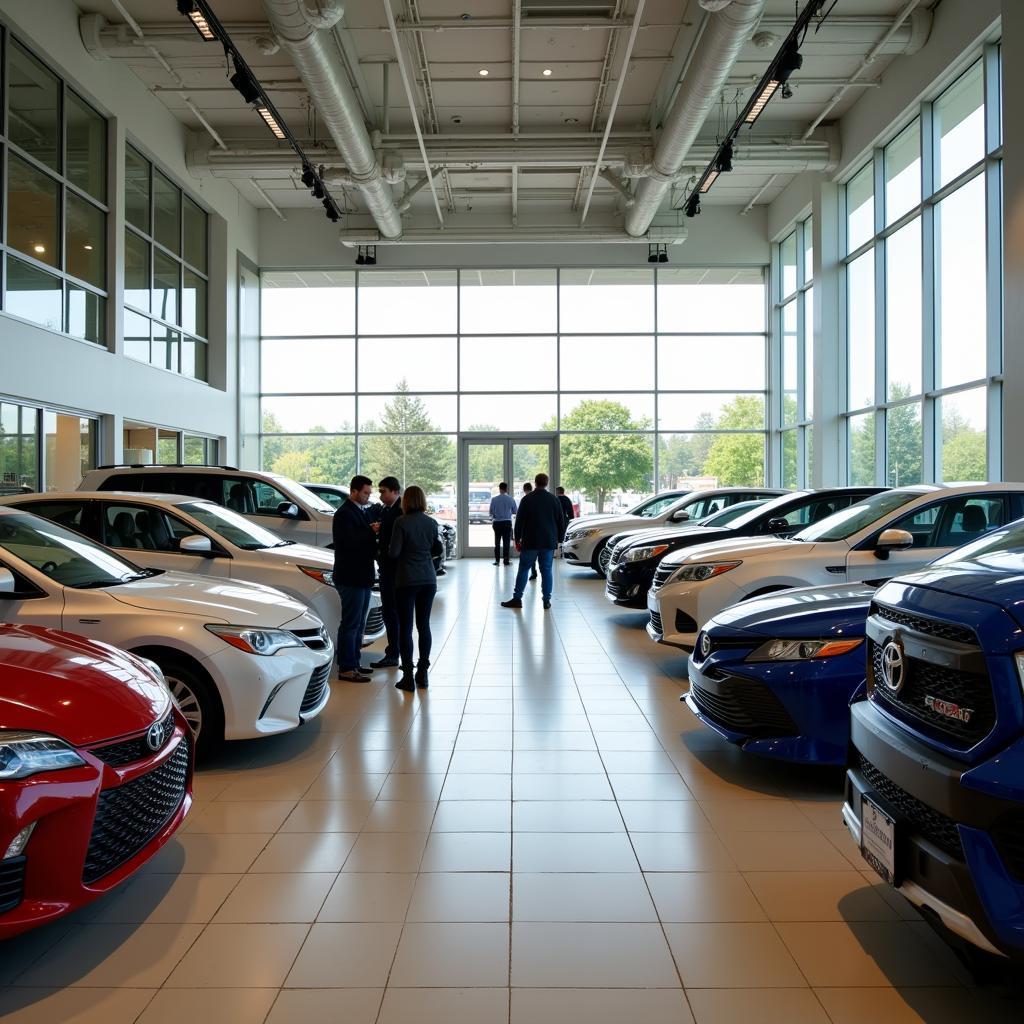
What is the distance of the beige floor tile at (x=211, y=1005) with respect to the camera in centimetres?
243

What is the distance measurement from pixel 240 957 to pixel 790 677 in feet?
8.66

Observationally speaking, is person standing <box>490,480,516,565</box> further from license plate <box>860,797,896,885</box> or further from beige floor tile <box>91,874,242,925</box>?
license plate <box>860,797,896,885</box>

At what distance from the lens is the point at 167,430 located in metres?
15.7

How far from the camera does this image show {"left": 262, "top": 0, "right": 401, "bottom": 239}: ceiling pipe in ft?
31.4

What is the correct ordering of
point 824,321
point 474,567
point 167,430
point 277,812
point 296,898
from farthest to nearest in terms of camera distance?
point 474,567
point 824,321
point 167,430
point 277,812
point 296,898

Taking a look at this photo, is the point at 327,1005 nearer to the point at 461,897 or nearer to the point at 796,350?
the point at 461,897

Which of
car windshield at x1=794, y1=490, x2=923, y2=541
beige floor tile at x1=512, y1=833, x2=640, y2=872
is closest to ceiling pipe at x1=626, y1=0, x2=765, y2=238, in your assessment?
car windshield at x1=794, y1=490, x2=923, y2=541

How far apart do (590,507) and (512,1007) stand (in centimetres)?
1825

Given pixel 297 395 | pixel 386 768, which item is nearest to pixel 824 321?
pixel 297 395

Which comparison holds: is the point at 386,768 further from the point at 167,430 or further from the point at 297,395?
the point at 297,395

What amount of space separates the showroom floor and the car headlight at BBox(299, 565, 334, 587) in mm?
1765

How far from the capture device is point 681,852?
3605 mm

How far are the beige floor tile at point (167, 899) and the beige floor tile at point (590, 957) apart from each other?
1.15m

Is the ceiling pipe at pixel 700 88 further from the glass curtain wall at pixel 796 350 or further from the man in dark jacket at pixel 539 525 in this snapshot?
the man in dark jacket at pixel 539 525
